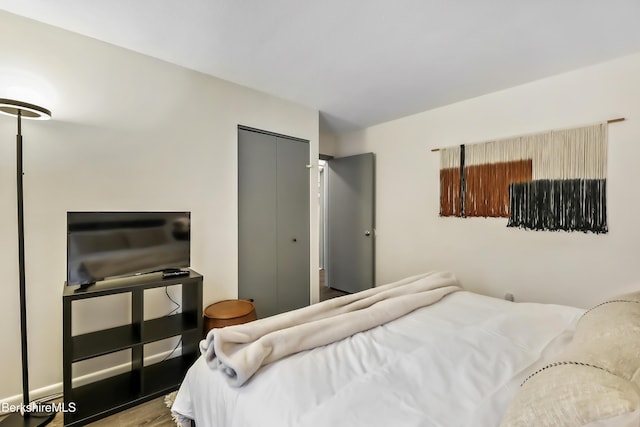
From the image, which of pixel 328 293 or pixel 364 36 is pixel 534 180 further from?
pixel 328 293

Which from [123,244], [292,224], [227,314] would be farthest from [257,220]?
[123,244]

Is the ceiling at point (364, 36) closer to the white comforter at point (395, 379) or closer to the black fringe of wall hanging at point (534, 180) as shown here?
the black fringe of wall hanging at point (534, 180)

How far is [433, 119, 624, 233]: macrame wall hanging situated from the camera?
2.47m

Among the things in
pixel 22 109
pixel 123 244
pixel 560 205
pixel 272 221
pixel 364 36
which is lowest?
pixel 123 244

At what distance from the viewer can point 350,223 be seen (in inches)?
174

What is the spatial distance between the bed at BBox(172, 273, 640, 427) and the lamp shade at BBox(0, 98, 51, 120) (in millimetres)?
1694

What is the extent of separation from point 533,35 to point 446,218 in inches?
75.2

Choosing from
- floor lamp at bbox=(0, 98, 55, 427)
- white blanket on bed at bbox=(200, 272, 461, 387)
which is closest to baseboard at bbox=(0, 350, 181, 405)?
floor lamp at bbox=(0, 98, 55, 427)

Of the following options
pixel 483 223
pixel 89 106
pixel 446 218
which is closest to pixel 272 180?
pixel 89 106

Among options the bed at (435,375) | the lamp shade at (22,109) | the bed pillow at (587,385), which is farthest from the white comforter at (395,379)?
the lamp shade at (22,109)

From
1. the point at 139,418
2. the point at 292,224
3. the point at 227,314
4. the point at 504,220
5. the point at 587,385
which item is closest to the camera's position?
the point at 587,385

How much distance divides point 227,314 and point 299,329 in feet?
3.96

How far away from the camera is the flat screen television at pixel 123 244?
185 centimetres

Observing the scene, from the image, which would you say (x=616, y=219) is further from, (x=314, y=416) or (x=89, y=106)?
(x=89, y=106)
